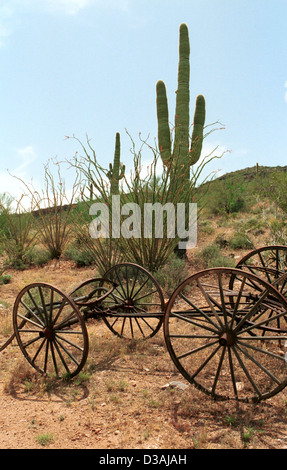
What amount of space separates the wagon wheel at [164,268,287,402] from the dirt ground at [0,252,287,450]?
17cm

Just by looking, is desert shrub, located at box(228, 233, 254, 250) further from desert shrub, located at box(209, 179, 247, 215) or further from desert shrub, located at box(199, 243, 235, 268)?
desert shrub, located at box(209, 179, 247, 215)

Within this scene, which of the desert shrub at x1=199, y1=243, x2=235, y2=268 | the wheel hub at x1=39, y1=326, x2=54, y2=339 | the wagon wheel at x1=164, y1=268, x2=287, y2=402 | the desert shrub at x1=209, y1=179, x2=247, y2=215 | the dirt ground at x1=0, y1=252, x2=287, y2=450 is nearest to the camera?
the dirt ground at x1=0, y1=252, x2=287, y2=450

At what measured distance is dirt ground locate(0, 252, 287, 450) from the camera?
241cm

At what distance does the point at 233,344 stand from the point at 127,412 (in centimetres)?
95

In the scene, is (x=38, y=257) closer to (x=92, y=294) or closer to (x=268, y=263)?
(x=92, y=294)

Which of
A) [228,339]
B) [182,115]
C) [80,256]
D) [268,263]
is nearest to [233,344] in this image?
[228,339]

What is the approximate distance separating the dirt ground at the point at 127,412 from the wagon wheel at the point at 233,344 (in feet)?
0.55

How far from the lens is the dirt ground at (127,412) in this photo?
241 cm

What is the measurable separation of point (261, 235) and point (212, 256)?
2665mm

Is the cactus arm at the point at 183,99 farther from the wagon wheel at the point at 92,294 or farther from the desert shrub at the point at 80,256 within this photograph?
the wagon wheel at the point at 92,294

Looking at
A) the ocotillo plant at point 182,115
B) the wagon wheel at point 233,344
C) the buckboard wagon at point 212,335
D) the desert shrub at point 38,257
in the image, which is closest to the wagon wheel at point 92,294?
the buckboard wagon at point 212,335

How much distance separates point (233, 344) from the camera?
8.96 ft

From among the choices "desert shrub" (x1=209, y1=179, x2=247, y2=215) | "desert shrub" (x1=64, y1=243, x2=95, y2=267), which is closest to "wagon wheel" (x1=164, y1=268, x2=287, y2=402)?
"desert shrub" (x1=64, y1=243, x2=95, y2=267)

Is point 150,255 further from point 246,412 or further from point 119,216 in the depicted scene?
point 246,412
